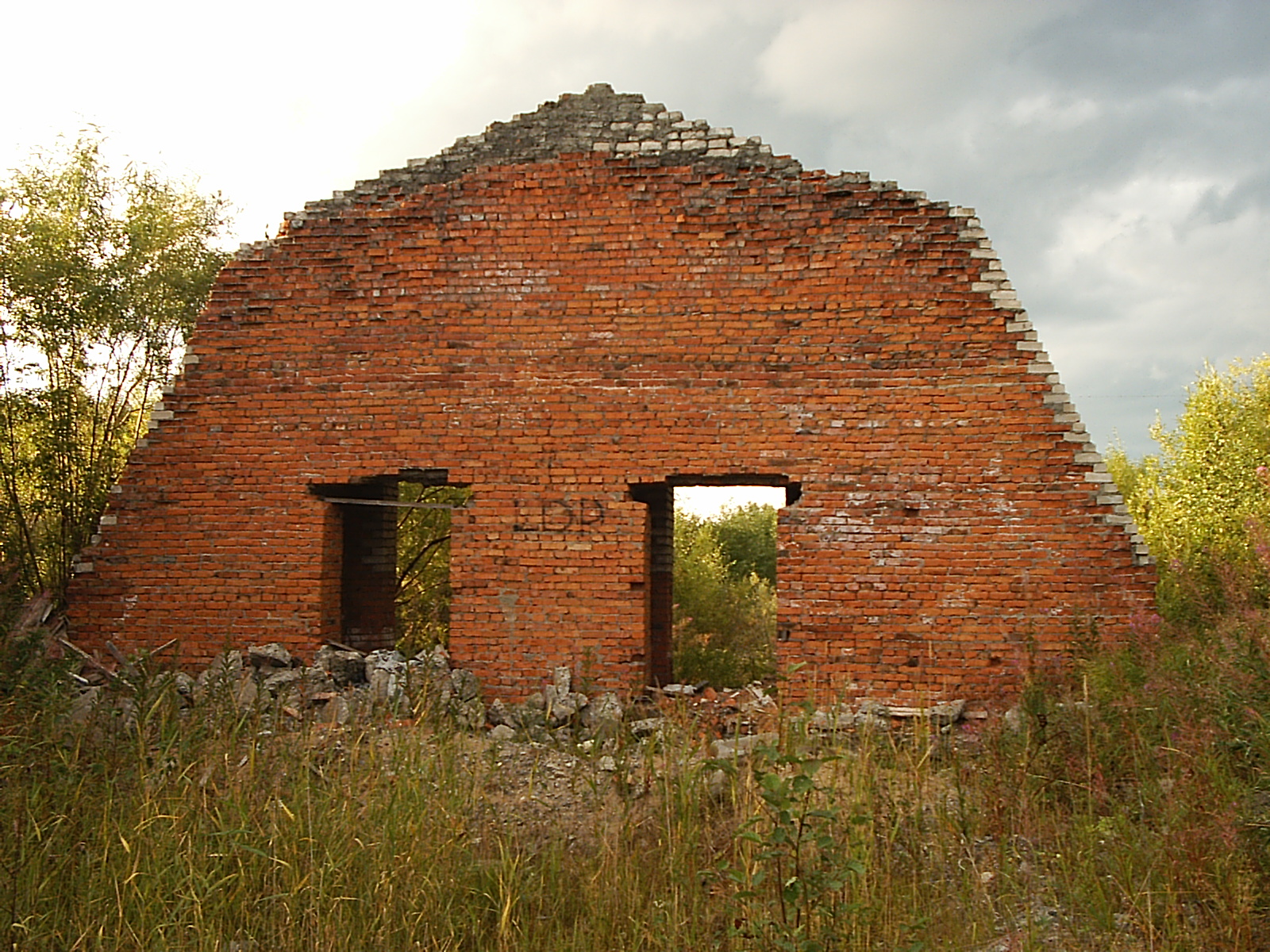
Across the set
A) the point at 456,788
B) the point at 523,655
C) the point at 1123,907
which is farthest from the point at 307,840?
the point at 523,655

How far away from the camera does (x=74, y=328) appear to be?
10.8 m

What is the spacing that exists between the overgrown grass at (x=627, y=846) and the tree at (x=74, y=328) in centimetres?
651

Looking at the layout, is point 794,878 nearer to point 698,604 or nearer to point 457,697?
point 457,697

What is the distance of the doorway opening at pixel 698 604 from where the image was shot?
862cm

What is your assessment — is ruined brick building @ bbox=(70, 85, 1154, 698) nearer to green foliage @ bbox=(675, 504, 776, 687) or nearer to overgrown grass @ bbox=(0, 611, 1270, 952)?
overgrown grass @ bbox=(0, 611, 1270, 952)

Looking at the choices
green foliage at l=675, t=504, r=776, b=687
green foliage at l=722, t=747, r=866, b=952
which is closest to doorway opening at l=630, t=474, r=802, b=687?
green foliage at l=675, t=504, r=776, b=687

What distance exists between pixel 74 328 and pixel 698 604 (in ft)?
35.9

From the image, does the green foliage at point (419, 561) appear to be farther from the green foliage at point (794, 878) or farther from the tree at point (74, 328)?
the green foliage at point (794, 878)

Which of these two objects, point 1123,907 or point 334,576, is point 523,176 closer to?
point 334,576

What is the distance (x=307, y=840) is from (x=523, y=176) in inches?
259

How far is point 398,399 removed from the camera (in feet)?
28.5

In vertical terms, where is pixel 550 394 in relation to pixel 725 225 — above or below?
below

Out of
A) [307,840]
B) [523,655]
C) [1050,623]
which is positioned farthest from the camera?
[523,655]

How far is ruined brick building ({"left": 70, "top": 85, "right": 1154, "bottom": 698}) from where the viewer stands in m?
7.98
